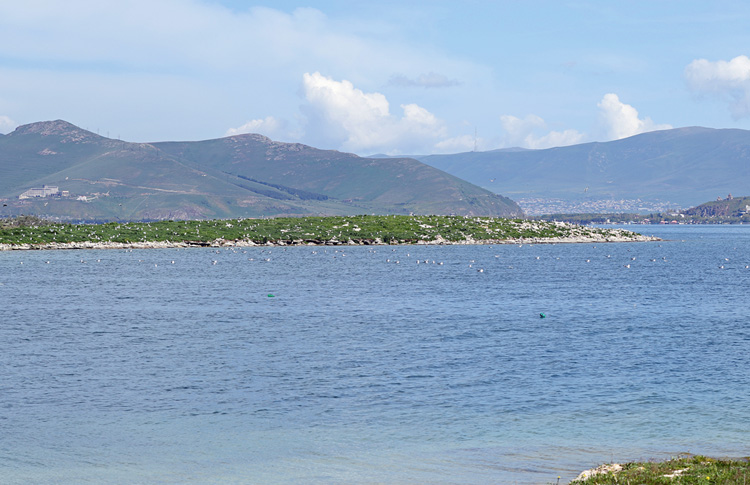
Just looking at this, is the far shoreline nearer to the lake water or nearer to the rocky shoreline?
the rocky shoreline

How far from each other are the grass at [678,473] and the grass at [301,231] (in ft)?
476

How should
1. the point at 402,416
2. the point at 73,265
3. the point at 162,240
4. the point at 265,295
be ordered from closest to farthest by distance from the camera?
the point at 402,416 → the point at 265,295 → the point at 73,265 → the point at 162,240

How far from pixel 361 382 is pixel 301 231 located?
137736 millimetres

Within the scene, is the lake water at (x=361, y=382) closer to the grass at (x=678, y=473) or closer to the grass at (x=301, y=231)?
the grass at (x=678, y=473)

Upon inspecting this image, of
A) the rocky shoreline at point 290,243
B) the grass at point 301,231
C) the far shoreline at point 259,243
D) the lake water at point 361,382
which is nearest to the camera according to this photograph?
the lake water at point 361,382

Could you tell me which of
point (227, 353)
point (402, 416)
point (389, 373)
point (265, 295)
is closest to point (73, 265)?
point (265, 295)

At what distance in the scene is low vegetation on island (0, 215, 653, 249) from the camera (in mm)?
156250

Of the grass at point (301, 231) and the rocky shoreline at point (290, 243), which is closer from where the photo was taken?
the rocky shoreline at point (290, 243)

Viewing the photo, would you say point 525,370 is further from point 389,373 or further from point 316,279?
point 316,279

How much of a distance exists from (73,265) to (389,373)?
8540cm

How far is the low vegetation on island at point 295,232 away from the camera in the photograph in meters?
156

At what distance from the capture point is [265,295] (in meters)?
76.2

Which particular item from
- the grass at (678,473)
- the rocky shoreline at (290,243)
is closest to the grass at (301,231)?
the rocky shoreline at (290,243)

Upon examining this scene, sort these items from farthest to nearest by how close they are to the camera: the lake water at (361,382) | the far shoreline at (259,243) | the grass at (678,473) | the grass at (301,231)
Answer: the grass at (301,231) < the far shoreline at (259,243) < the lake water at (361,382) < the grass at (678,473)
